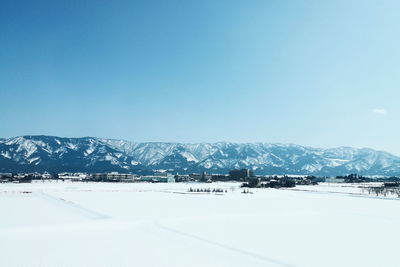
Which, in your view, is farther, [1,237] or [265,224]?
[265,224]

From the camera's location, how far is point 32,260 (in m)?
17.8

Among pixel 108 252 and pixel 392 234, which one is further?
pixel 392 234

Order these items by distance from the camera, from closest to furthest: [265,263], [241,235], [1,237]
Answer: [265,263]
[1,237]
[241,235]

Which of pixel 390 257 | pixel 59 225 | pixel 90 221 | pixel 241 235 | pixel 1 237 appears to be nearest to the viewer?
pixel 390 257

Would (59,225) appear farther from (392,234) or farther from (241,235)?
(392,234)

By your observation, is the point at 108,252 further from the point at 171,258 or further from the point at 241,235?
the point at 241,235

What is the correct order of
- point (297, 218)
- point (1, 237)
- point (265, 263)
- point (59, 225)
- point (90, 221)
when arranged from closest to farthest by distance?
point (265, 263), point (1, 237), point (59, 225), point (90, 221), point (297, 218)

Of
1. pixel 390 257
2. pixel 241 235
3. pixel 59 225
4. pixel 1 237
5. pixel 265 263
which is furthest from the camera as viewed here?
pixel 59 225

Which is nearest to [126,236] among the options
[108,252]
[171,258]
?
[108,252]

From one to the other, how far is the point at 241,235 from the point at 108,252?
10.1 metres

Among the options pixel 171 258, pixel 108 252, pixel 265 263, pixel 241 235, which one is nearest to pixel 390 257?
pixel 265 263

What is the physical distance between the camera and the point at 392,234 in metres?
26.7

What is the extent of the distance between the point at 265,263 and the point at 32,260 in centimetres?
1171

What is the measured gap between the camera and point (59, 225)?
97.7 feet
